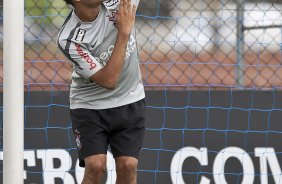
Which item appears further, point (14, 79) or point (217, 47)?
point (217, 47)

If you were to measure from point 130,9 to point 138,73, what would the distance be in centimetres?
51

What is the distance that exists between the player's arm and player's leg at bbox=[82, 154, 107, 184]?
0.49 metres

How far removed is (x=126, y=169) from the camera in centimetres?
482

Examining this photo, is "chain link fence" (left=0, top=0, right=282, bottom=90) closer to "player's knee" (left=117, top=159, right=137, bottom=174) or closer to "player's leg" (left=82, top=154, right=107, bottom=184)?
"player's knee" (left=117, top=159, right=137, bottom=174)

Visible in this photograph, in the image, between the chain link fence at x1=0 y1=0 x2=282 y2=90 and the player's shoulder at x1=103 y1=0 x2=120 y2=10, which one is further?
the chain link fence at x1=0 y1=0 x2=282 y2=90

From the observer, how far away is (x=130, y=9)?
15.0ft

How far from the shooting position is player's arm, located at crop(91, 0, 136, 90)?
178 inches

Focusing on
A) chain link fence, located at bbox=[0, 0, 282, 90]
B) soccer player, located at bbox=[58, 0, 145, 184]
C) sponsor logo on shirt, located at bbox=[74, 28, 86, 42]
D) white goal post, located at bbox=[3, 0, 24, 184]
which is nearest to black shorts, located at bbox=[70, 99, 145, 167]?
soccer player, located at bbox=[58, 0, 145, 184]

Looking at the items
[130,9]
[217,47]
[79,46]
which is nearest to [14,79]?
[79,46]

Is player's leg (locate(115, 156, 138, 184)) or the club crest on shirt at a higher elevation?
the club crest on shirt

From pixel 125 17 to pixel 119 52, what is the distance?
8.7 inches

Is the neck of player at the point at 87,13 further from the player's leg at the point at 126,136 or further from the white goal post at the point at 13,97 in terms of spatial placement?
the player's leg at the point at 126,136

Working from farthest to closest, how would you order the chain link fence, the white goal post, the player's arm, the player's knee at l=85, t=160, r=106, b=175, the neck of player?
the chain link fence → the player's knee at l=85, t=160, r=106, b=175 → the neck of player → the player's arm → the white goal post

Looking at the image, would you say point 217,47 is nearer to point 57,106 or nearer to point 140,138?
point 57,106
